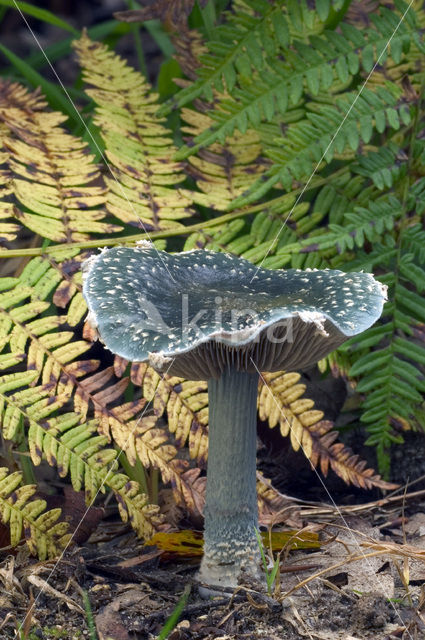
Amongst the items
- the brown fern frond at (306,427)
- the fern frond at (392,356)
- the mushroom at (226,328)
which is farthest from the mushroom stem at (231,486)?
the fern frond at (392,356)

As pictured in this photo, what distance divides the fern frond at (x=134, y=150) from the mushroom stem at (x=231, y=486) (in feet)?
3.31

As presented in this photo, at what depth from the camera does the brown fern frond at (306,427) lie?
2660 mm

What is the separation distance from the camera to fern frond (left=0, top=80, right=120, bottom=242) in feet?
9.54

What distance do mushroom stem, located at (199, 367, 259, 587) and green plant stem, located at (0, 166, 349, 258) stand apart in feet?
2.97

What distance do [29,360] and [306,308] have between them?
107 cm

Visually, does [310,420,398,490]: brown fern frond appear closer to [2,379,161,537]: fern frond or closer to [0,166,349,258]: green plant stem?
[2,379,161,537]: fern frond

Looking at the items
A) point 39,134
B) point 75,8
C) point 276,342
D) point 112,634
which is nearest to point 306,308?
point 276,342

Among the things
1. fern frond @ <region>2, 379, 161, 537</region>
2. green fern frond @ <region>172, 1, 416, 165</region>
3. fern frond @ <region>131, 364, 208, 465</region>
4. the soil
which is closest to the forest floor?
the soil

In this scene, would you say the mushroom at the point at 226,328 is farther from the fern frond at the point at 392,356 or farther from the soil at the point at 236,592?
the fern frond at the point at 392,356

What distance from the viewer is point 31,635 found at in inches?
78.7

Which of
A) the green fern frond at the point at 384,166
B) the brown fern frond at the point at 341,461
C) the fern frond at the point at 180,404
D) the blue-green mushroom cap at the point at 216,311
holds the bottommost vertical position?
the brown fern frond at the point at 341,461

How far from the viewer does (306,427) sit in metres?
2.71

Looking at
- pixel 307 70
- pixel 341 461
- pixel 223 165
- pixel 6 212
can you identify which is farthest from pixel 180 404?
pixel 307 70

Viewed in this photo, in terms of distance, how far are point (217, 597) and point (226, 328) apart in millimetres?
838
